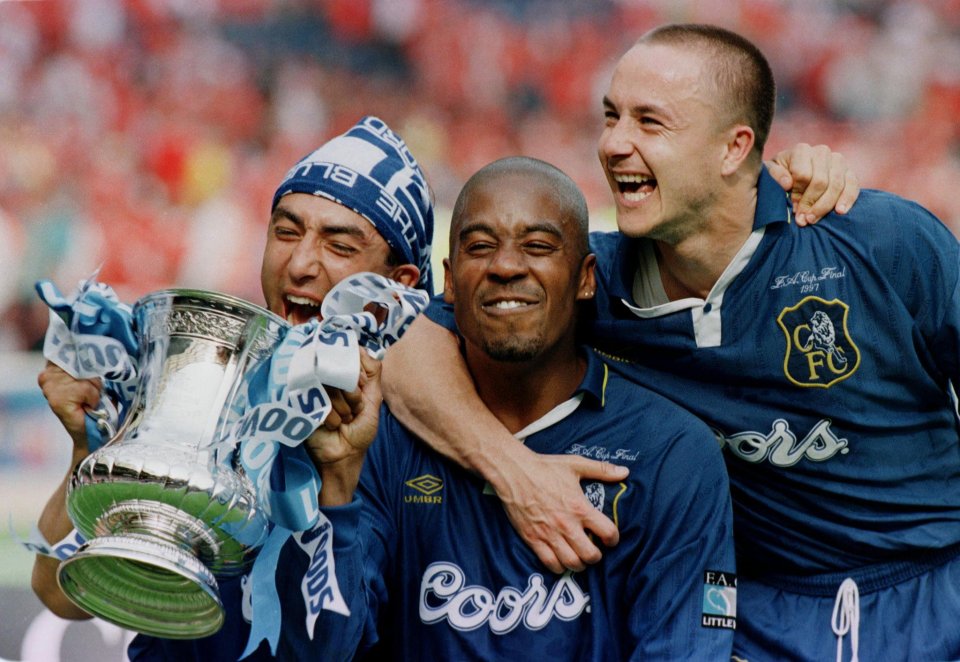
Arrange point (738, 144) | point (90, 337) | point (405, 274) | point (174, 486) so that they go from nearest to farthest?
1. point (174, 486)
2. point (90, 337)
3. point (738, 144)
4. point (405, 274)

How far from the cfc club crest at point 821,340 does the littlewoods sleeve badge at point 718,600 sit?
1.57 feet

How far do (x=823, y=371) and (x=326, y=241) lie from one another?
3.77 ft

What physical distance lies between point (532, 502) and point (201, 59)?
6.75m

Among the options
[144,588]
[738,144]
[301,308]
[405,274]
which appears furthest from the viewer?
[405,274]

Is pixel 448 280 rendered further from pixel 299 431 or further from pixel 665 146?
pixel 299 431

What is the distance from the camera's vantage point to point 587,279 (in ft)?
8.93

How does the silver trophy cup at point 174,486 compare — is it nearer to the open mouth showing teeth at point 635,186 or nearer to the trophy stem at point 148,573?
the trophy stem at point 148,573

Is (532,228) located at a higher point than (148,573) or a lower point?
higher

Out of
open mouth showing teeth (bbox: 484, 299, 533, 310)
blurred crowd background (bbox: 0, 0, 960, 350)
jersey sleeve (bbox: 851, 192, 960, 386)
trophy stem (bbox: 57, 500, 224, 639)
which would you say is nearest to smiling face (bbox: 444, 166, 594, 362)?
open mouth showing teeth (bbox: 484, 299, 533, 310)

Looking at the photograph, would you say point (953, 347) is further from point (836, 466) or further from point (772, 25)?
point (772, 25)

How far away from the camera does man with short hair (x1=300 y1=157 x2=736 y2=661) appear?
98.5 inches

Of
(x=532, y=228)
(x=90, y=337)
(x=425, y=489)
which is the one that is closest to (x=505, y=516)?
(x=425, y=489)

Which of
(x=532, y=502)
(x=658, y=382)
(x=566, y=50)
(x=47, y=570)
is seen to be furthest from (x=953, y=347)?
(x=566, y=50)

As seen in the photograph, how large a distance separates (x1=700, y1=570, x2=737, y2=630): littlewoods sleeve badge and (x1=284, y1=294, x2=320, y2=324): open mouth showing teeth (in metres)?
1.05
